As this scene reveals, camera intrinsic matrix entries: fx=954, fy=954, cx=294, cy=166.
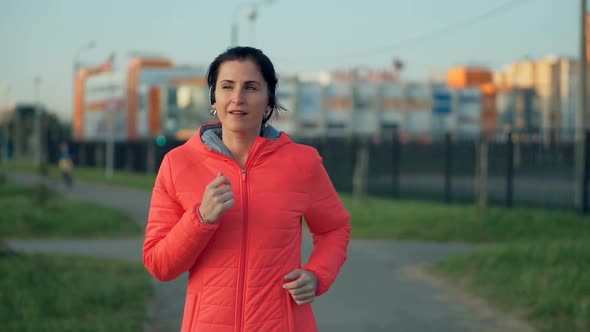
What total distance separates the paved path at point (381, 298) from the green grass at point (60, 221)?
2.46m

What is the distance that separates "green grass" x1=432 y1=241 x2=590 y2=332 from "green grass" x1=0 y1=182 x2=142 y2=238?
26.9 ft

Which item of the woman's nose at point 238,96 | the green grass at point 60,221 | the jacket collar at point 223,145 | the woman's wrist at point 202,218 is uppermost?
the woman's nose at point 238,96

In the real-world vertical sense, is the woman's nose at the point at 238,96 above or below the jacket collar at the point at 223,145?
above

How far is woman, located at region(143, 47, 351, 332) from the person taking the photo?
2855 millimetres

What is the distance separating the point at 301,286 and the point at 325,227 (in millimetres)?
318

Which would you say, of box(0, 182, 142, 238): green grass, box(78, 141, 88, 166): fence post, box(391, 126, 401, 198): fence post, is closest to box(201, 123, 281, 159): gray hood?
box(0, 182, 142, 238): green grass

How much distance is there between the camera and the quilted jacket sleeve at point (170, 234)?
9.02 feet

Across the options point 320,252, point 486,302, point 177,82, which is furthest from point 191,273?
point 177,82

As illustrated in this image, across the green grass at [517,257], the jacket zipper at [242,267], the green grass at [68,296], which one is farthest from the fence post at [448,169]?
the jacket zipper at [242,267]

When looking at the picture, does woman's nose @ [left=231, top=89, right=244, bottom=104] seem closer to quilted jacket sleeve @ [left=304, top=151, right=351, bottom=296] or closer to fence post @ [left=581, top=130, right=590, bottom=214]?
quilted jacket sleeve @ [left=304, top=151, right=351, bottom=296]

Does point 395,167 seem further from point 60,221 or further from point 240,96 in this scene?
point 240,96

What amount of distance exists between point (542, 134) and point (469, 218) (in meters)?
4.16

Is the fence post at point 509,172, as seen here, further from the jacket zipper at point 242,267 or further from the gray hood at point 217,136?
the jacket zipper at point 242,267

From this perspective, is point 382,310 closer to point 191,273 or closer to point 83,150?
point 191,273
